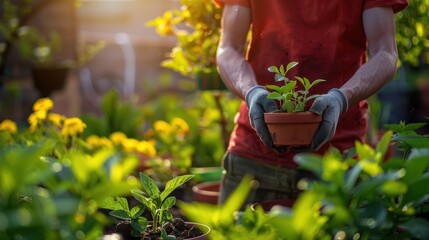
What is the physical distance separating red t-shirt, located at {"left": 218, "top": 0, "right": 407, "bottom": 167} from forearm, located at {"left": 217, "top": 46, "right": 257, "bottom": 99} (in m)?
0.10

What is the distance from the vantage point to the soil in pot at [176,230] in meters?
1.38

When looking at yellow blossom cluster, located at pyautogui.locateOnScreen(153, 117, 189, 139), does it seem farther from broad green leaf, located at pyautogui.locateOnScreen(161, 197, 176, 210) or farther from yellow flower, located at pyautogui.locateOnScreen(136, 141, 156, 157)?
broad green leaf, located at pyautogui.locateOnScreen(161, 197, 176, 210)

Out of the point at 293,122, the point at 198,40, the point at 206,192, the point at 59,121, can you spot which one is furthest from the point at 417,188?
the point at 198,40

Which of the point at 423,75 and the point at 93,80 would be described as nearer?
the point at 423,75

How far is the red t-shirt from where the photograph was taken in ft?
6.72

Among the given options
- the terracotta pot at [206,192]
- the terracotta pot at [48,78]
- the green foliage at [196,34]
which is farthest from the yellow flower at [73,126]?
the terracotta pot at [48,78]

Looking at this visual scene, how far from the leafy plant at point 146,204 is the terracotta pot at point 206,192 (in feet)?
5.14

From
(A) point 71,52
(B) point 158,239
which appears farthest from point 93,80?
(B) point 158,239

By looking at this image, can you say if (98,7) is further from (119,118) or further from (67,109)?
(119,118)

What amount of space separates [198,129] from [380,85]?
8.74ft

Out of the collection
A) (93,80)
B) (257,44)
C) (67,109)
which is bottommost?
(93,80)

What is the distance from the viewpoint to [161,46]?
1116cm

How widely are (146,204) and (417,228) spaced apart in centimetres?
55

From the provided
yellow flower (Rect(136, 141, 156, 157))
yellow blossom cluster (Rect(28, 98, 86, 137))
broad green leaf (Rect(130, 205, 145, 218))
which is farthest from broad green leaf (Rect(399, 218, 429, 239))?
yellow flower (Rect(136, 141, 156, 157))
